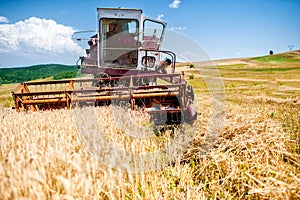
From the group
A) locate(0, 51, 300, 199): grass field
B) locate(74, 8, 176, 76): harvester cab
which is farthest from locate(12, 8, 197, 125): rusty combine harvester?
locate(0, 51, 300, 199): grass field

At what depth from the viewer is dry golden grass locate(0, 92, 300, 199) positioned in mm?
1683

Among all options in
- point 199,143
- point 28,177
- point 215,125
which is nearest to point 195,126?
point 215,125

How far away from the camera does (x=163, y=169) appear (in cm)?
293

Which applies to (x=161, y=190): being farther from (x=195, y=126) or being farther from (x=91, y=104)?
(x=91, y=104)

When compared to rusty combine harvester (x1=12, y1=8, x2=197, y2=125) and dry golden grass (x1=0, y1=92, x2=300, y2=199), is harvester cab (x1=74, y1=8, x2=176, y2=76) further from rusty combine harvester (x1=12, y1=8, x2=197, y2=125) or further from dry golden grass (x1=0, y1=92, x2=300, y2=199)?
dry golden grass (x1=0, y1=92, x2=300, y2=199)

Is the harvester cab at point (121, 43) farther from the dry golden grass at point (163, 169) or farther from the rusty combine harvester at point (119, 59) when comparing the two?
the dry golden grass at point (163, 169)

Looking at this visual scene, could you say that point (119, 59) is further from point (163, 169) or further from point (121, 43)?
point (163, 169)

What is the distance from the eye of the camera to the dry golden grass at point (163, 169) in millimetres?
1683

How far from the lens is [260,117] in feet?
13.8

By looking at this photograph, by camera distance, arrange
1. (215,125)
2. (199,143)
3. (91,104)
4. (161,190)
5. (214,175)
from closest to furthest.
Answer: (161,190) < (214,175) < (199,143) < (215,125) < (91,104)

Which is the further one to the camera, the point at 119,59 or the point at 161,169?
the point at 119,59

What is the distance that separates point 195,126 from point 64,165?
2.76 metres

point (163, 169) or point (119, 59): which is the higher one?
point (119, 59)

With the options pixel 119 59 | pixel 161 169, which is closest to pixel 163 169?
pixel 161 169
